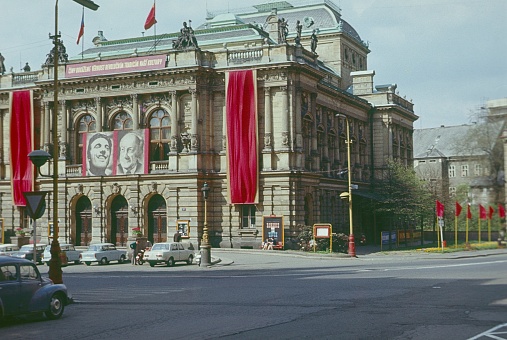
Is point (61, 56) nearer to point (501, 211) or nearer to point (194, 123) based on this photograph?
point (194, 123)

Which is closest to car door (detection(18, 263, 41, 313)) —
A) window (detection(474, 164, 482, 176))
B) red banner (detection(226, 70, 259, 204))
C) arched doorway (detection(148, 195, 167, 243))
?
window (detection(474, 164, 482, 176))

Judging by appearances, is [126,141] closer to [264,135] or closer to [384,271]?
[264,135]

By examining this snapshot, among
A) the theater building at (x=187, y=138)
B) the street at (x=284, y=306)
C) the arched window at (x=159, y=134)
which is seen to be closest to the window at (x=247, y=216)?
the theater building at (x=187, y=138)

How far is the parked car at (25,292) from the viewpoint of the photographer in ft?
60.5

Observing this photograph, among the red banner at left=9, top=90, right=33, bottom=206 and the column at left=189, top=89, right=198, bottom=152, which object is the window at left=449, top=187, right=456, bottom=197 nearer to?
the column at left=189, top=89, right=198, bottom=152

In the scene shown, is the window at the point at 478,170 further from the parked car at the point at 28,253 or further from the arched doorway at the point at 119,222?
the arched doorway at the point at 119,222

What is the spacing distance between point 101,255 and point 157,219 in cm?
1160

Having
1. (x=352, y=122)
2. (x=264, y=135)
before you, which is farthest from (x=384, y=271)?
(x=352, y=122)

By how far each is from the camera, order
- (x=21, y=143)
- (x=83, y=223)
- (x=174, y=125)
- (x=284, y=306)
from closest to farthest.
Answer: (x=284, y=306) → (x=174, y=125) → (x=83, y=223) → (x=21, y=143)

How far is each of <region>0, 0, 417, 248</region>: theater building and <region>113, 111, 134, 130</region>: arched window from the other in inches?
3.7

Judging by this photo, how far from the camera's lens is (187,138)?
57500 mm

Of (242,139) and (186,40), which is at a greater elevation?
(186,40)

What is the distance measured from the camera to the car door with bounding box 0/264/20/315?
18.3 meters

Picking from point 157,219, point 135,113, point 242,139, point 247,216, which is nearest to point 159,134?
point 135,113
